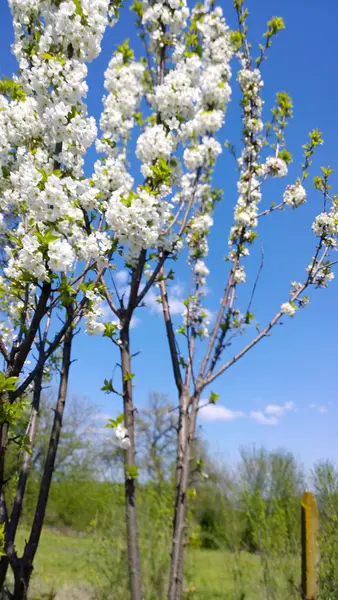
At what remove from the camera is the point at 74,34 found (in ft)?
8.70

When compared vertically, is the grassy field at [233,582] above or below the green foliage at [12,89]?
below

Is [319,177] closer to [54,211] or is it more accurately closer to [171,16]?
[171,16]

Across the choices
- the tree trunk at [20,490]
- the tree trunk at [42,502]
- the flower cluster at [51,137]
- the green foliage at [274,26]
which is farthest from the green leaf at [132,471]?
the green foliage at [274,26]

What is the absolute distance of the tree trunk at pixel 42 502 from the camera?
3.04 meters

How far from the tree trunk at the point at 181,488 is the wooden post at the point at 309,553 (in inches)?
79.8

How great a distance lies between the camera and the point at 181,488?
3.91 metres

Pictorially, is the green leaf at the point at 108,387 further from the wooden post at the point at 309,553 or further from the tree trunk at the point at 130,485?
the wooden post at the point at 309,553

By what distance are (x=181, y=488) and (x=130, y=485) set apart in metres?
0.64

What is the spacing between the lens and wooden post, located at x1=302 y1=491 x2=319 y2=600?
73.7 inches

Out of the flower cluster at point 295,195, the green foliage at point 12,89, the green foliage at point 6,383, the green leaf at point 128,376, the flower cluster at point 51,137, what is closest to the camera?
the green foliage at point 6,383

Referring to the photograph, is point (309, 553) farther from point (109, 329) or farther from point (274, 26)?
point (274, 26)

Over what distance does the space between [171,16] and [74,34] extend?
2054mm

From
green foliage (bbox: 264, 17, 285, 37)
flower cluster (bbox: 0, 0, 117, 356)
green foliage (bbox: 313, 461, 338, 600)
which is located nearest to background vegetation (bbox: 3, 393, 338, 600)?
green foliage (bbox: 313, 461, 338, 600)

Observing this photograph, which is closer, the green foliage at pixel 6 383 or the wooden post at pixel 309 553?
the wooden post at pixel 309 553
